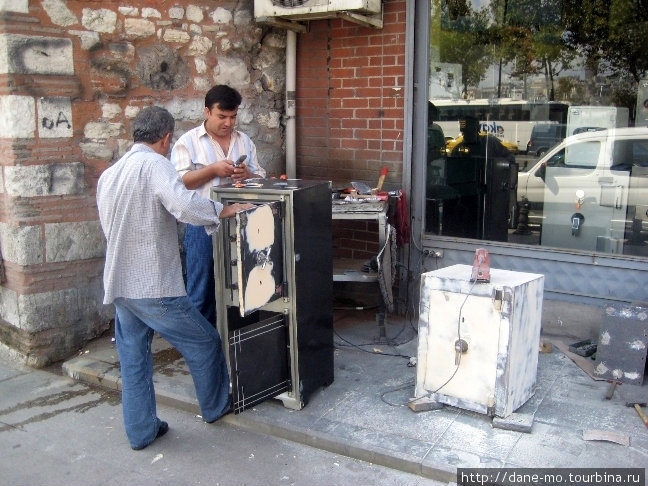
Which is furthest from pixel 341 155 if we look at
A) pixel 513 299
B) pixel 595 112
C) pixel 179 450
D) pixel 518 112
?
pixel 179 450

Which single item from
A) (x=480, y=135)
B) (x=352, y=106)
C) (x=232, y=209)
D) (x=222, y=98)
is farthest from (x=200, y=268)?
(x=480, y=135)

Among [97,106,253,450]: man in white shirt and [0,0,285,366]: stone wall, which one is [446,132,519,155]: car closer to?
[0,0,285,366]: stone wall

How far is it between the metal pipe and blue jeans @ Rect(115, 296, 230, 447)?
2.64m

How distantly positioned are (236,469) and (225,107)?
2361 mm

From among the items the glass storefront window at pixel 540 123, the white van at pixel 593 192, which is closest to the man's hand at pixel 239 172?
the glass storefront window at pixel 540 123

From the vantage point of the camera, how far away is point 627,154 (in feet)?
16.9

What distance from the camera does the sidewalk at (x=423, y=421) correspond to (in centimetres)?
352

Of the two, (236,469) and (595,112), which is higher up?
(595,112)

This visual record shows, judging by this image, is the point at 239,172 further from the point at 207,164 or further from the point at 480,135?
the point at 480,135

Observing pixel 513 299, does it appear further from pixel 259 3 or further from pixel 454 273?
pixel 259 3

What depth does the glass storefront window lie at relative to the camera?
507 cm

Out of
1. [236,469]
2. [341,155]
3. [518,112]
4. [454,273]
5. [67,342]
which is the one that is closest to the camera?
[236,469]

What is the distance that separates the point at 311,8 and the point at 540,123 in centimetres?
206

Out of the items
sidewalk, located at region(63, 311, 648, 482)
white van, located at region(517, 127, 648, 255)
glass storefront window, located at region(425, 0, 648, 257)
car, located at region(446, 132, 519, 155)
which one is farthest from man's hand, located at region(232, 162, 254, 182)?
white van, located at region(517, 127, 648, 255)
